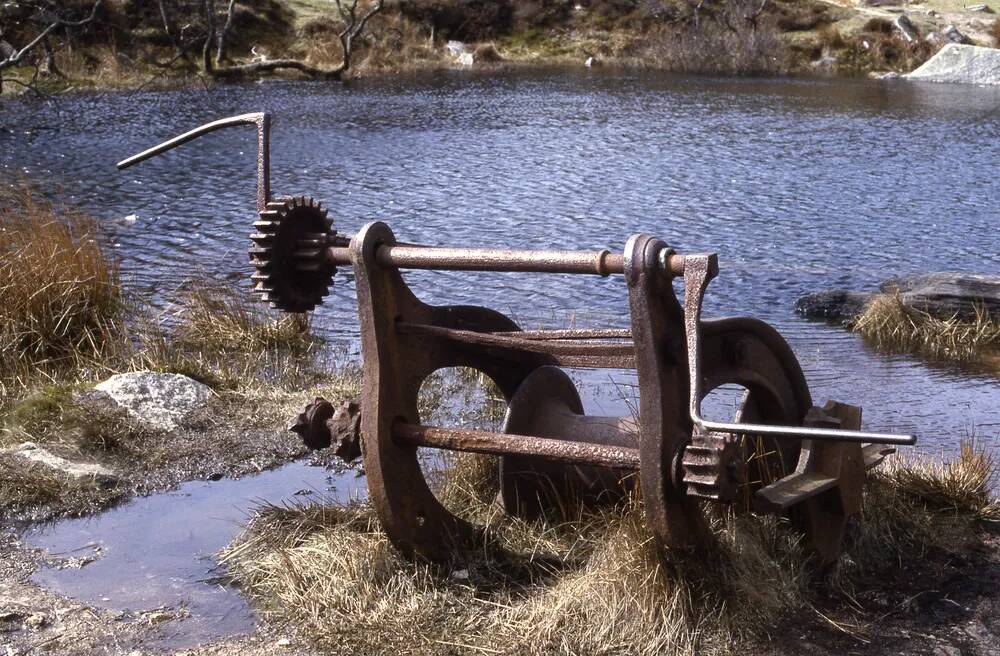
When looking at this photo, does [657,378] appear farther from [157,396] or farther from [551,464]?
[157,396]

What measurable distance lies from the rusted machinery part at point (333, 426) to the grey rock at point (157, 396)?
71.1 inches

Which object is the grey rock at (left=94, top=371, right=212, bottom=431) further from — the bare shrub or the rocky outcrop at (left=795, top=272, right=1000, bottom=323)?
the bare shrub

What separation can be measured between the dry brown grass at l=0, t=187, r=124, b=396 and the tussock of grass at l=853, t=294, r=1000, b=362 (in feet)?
17.8

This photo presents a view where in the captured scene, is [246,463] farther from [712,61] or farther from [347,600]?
[712,61]

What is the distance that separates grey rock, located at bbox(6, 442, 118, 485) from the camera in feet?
17.6

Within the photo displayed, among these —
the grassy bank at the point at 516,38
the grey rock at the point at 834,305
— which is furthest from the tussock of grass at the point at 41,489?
the grassy bank at the point at 516,38

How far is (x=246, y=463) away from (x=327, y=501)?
0.88m

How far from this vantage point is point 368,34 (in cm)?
3419

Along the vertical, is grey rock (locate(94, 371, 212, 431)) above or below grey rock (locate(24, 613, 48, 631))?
above

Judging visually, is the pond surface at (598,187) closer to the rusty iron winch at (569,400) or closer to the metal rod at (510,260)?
the rusty iron winch at (569,400)

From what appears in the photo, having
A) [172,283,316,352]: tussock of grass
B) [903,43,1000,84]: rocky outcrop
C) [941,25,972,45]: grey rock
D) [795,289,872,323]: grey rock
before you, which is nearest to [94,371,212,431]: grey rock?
[172,283,316,352]: tussock of grass

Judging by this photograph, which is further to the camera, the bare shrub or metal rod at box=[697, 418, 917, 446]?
the bare shrub

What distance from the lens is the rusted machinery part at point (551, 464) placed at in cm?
430

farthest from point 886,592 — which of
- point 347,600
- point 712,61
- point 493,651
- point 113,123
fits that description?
point 712,61
